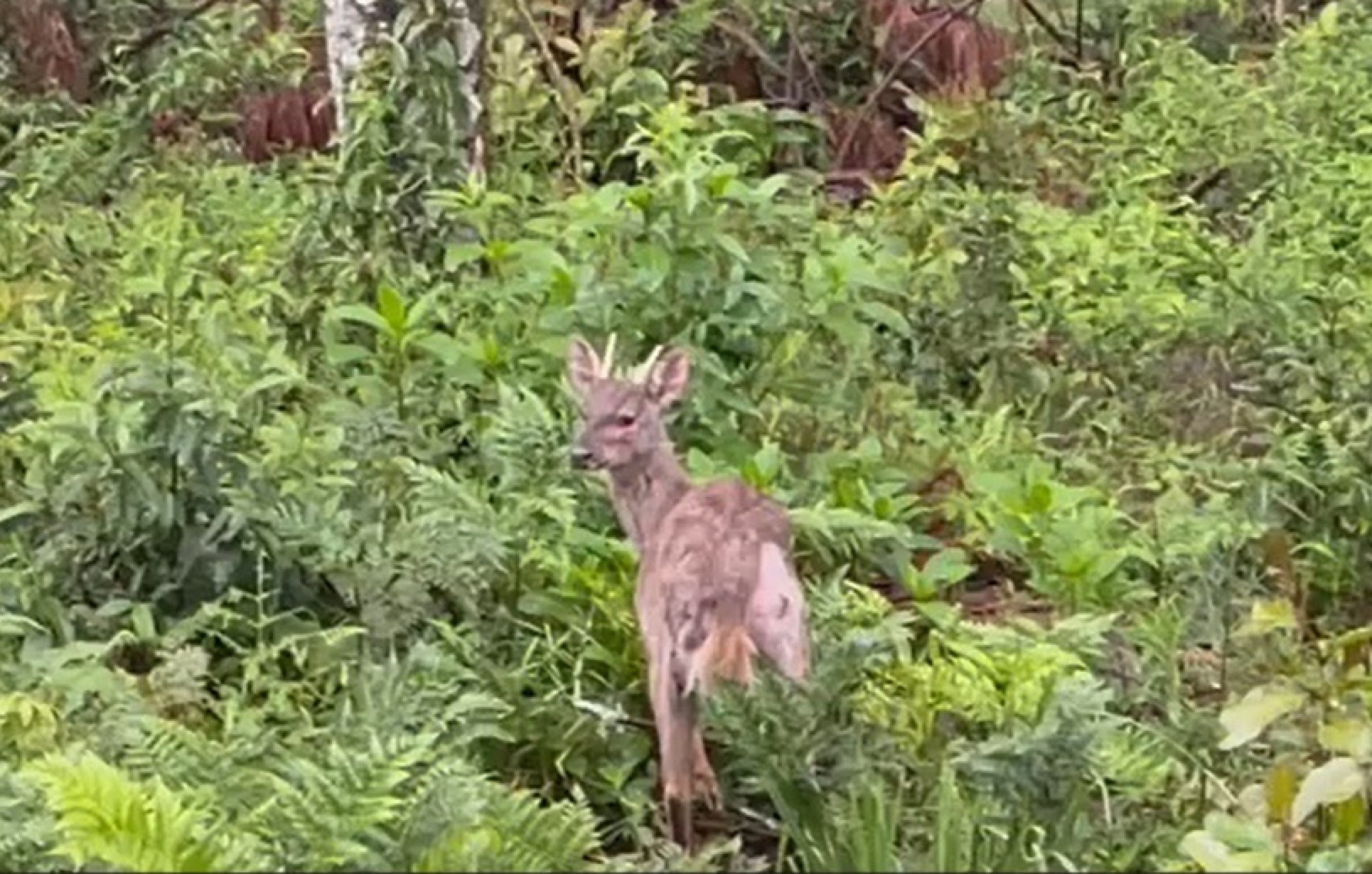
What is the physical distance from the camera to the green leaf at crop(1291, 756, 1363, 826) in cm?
460

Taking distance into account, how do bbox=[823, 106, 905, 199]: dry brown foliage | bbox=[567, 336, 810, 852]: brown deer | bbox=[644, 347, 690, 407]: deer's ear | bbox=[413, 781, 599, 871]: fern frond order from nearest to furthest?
1. bbox=[413, 781, 599, 871]: fern frond
2. bbox=[567, 336, 810, 852]: brown deer
3. bbox=[644, 347, 690, 407]: deer's ear
4. bbox=[823, 106, 905, 199]: dry brown foliage

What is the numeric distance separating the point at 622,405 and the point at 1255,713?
2884 mm

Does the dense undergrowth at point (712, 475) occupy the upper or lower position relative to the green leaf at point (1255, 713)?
lower

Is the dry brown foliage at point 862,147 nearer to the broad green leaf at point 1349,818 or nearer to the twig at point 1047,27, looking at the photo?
the twig at point 1047,27

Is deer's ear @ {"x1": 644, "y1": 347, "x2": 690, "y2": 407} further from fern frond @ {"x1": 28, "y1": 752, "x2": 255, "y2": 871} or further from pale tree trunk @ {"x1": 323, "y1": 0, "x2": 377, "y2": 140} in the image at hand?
fern frond @ {"x1": 28, "y1": 752, "x2": 255, "y2": 871}

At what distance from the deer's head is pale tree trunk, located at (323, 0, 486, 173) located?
219cm

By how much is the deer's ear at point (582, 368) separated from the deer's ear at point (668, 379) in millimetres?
158

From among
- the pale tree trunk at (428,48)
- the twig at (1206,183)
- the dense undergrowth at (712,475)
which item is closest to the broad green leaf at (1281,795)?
the dense undergrowth at (712,475)

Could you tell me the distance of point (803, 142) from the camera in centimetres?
1251

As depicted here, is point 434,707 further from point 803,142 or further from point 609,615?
point 803,142

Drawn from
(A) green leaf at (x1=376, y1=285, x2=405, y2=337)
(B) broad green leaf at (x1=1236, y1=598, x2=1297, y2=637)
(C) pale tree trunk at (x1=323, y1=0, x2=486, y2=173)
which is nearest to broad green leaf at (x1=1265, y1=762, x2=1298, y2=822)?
(B) broad green leaf at (x1=1236, y1=598, x2=1297, y2=637)

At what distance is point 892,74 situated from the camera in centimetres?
1265

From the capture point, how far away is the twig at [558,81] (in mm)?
11500

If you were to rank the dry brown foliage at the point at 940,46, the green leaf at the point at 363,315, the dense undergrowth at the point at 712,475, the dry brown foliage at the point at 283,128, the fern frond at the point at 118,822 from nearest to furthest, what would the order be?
the fern frond at the point at 118,822
the dense undergrowth at the point at 712,475
the green leaf at the point at 363,315
the dry brown foliage at the point at 283,128
the dry brown foliage at the point at 940,46
